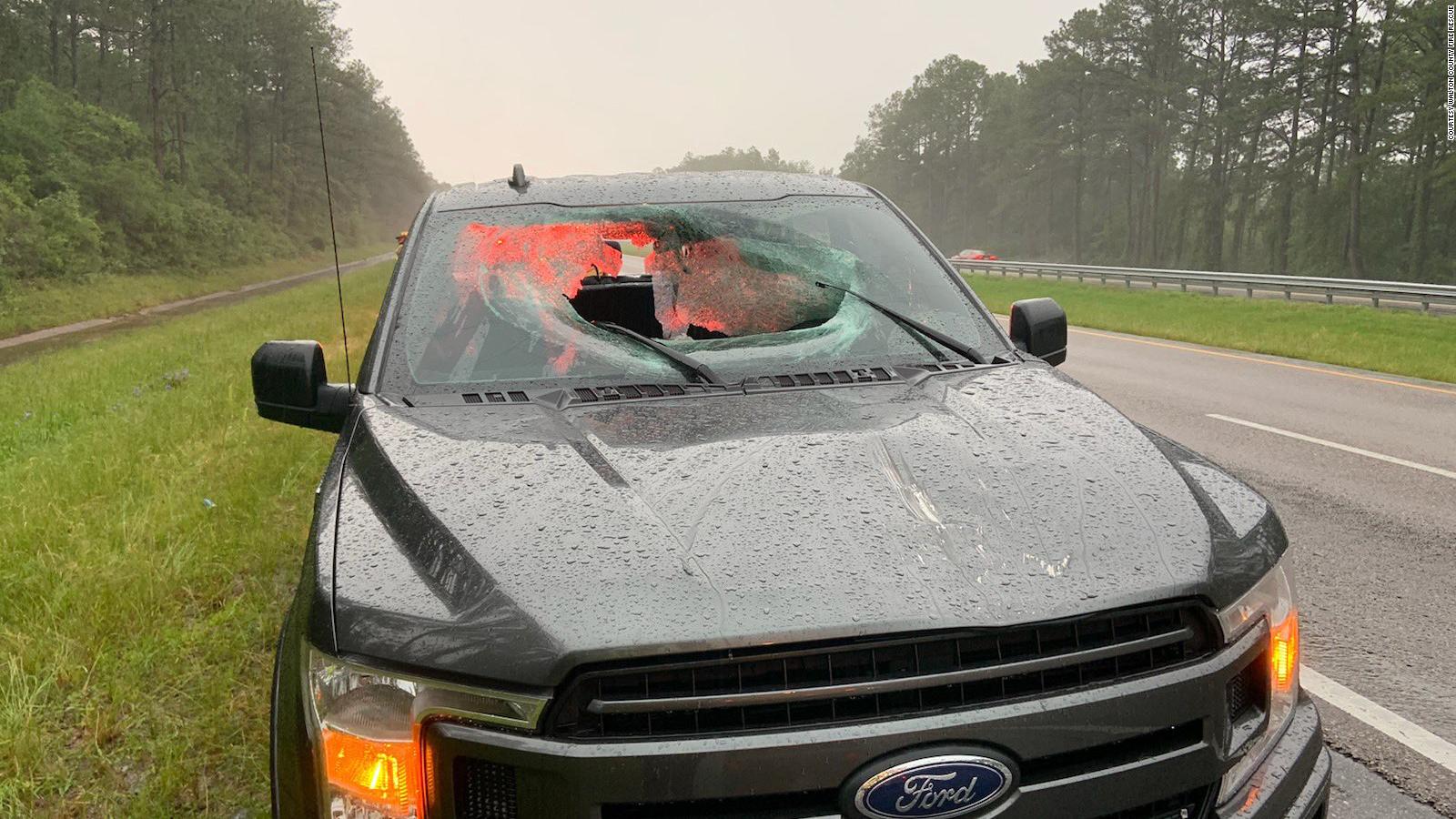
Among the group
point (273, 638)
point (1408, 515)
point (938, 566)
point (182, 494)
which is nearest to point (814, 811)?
point (938, 566)

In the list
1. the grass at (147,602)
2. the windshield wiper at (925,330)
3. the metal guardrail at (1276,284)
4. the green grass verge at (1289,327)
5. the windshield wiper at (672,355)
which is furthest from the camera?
the metal guardrail at (1276,284)

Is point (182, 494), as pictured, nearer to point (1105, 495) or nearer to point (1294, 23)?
point (1105, 495)

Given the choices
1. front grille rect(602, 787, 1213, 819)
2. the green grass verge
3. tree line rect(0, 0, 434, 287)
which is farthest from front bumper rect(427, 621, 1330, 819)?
tree line rect(0, 0, 434, 287)

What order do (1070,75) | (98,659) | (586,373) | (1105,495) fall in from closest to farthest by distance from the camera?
(1105,495) → (586,373) → (98,659) → (1070,75)

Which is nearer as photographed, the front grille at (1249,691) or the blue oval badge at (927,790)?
the blue oval badge at (927,790)

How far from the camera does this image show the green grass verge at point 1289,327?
47.5 ft

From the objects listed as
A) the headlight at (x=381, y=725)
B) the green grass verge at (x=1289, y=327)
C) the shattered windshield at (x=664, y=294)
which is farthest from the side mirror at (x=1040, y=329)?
the green grass verge at (x=1289, y=327)

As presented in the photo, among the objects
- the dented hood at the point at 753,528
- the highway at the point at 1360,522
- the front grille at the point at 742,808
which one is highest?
the dented hood at the point at 753,528

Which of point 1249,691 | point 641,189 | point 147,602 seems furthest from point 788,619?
point 147,602

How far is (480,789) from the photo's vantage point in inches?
59.3

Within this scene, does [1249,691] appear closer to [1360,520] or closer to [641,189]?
[641,189]

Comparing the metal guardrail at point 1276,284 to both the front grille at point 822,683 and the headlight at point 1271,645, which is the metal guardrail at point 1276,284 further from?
the front grille at point 822,683

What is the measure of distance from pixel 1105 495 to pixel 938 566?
0.46 metres

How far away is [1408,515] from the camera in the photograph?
20.3 ft
